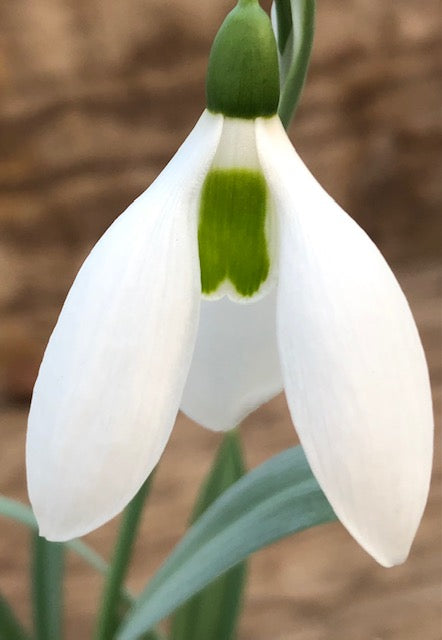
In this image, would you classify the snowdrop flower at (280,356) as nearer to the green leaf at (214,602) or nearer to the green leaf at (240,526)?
the green leaf at (240,526)

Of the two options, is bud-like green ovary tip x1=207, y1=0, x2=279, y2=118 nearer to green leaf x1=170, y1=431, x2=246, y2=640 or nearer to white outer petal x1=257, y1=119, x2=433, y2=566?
white outer petal x1=257, y1=119, x2=433, y2=566

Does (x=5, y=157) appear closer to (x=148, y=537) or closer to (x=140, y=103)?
Answer: (x=140, y=103)

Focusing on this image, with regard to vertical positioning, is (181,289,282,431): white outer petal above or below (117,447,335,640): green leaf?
above

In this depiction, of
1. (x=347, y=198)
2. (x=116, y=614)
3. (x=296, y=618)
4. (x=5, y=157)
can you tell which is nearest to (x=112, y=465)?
(x=116, y=614)

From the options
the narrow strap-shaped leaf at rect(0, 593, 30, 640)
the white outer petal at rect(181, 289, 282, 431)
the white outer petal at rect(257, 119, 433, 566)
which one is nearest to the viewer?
the white outer petal at rect(257, 119, 433, 566)

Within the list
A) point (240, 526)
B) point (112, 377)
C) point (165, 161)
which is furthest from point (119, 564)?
point (165, 161)

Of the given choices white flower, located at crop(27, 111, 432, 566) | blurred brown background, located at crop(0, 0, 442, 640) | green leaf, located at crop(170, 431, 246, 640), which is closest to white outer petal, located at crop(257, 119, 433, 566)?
white flower, located at crop(27, 111, 432, 566)

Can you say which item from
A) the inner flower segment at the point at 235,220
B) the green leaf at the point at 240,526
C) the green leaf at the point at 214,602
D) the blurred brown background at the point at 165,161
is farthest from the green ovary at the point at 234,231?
the blurred brown background at the point at 165,161
